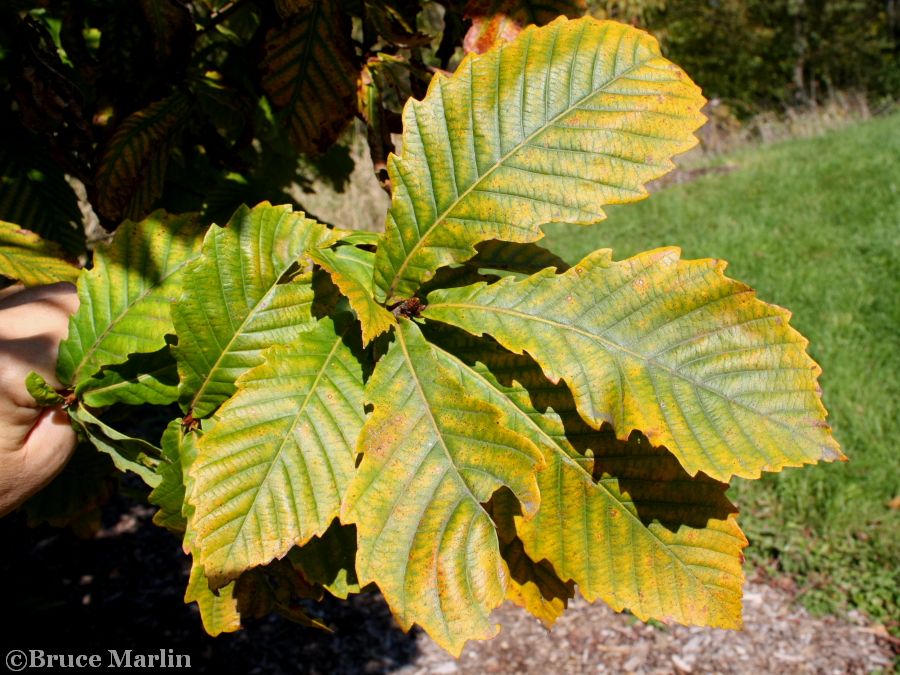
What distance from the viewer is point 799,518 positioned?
3.79 meters

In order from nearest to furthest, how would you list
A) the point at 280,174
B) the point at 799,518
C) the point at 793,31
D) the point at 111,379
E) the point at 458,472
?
1. the point at 458,472
2. the point at 111,379
3. the point at 280,174
4. the point at 799,518
5. the point at 793,31

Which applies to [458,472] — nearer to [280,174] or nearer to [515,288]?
[515,288]

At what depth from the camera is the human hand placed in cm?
90

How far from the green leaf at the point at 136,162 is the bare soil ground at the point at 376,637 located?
8.08ft

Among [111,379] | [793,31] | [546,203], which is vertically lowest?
[111,379]

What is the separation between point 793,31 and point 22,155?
26.1m

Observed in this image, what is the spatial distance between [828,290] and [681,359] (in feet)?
19.2

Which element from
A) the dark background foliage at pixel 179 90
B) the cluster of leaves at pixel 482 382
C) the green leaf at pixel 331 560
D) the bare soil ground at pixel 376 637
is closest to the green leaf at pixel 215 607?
the cluster of leaves at pixel 482 382

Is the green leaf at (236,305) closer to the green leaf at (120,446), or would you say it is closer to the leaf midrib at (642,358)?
the green leaf at (120,446)

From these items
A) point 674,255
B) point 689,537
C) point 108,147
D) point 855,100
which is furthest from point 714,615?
point 855,100

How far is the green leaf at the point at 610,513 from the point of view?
85 cm

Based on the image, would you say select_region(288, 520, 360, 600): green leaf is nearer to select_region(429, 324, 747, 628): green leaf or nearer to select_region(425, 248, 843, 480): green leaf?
select_region(429, 324, 747, 628): green leaf

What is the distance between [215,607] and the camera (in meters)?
0.96

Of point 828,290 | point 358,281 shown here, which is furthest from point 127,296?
point 828,290
